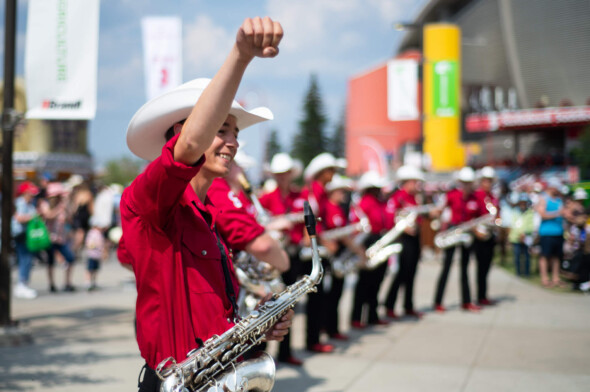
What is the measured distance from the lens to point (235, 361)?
2359mm

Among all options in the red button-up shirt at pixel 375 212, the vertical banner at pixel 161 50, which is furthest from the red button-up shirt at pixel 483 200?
the vertical banner at pixel 161 50

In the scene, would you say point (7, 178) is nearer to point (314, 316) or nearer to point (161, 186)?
point (314, 316)

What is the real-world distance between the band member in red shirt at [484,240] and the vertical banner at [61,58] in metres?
6.99

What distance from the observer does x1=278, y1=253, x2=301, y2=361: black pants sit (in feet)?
21.5

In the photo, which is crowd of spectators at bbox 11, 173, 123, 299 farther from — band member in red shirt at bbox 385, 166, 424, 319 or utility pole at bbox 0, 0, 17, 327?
band member in red shirt at bbox 385, 166, 424, 319

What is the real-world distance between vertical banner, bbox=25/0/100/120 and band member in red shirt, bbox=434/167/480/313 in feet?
21.2

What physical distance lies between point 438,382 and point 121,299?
6876 mm

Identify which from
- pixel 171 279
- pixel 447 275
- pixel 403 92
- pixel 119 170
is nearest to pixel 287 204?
pixel 447 275

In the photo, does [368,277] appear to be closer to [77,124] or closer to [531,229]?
[531,229]

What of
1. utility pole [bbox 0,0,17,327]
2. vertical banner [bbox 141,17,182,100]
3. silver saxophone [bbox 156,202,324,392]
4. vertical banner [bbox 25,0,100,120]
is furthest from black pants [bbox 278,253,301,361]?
vertical banner [bbox 141,17,182,100]

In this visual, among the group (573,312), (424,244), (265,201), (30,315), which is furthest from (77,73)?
(424,244)

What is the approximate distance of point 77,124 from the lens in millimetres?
53500

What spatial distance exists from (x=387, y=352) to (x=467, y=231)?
369 cm

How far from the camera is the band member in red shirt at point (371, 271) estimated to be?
895 cm
